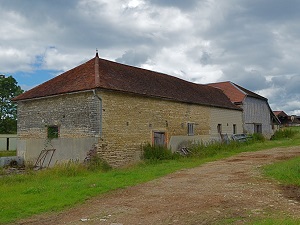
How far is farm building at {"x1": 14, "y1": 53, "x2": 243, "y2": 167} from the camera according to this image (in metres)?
Result: 15.6

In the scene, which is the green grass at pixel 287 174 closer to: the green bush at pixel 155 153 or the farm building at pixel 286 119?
the green bush at pixel 155 153

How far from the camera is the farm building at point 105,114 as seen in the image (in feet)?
51.2

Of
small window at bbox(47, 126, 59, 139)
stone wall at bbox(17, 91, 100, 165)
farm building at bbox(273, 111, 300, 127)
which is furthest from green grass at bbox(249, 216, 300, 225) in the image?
farm building at bbox(273, 111, 300, 127)

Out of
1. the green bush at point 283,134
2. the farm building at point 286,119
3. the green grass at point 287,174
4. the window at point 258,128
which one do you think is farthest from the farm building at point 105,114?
the farm building at point 286,119

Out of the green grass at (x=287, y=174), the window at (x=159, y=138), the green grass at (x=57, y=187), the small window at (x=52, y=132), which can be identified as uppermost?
the small window at (x=52, y=132)

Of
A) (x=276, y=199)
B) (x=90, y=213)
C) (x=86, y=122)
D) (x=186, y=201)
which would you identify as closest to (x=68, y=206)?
(x=90, y=213)

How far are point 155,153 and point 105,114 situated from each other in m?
3.61

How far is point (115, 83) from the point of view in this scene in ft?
A: 54.6

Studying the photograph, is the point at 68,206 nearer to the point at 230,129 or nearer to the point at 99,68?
the point at 99,68

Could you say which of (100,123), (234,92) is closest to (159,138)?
(100,123)

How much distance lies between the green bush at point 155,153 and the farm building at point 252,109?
540 inches

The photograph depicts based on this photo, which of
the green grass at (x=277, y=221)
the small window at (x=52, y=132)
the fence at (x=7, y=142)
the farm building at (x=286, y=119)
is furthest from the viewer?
the farm building at (x=286, y=119)

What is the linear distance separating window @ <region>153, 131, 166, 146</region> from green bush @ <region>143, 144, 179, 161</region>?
73 cm

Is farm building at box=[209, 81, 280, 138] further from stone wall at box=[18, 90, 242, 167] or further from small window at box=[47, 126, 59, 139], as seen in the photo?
small window at box=[47, 126, 59, 139]
